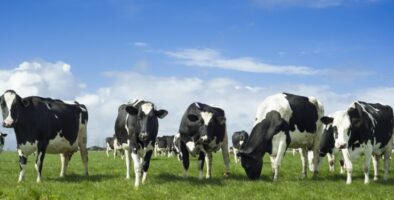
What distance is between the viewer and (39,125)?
17.6 meters

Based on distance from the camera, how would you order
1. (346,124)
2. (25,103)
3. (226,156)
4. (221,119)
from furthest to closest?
(226,156), (221,119), (346,124), (25,103)

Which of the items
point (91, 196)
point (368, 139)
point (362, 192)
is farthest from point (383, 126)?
point (91, 196)

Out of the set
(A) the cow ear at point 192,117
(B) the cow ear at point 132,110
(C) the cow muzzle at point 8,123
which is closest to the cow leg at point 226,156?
(A) the cow ear at point 192,117

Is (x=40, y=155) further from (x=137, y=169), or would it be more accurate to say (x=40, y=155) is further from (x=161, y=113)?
(x=161, y=113)

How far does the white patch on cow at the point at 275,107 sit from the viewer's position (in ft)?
61.6

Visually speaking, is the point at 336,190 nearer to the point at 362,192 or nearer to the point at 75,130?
the point at 362,192

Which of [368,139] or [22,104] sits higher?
[22,104]

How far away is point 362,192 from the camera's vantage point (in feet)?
49.1

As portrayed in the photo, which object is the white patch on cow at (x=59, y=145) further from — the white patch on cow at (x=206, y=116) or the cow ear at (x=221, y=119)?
the cow ear at (x=221, y=119)

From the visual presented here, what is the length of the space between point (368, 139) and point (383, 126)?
1526 mm

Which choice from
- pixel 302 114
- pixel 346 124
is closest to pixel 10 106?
pixel 302 114

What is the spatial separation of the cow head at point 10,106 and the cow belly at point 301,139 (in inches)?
399

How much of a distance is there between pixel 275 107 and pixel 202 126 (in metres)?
2.92

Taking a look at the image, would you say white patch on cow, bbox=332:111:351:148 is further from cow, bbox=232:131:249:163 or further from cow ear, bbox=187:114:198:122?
cow, bbox=232:131:249:163
